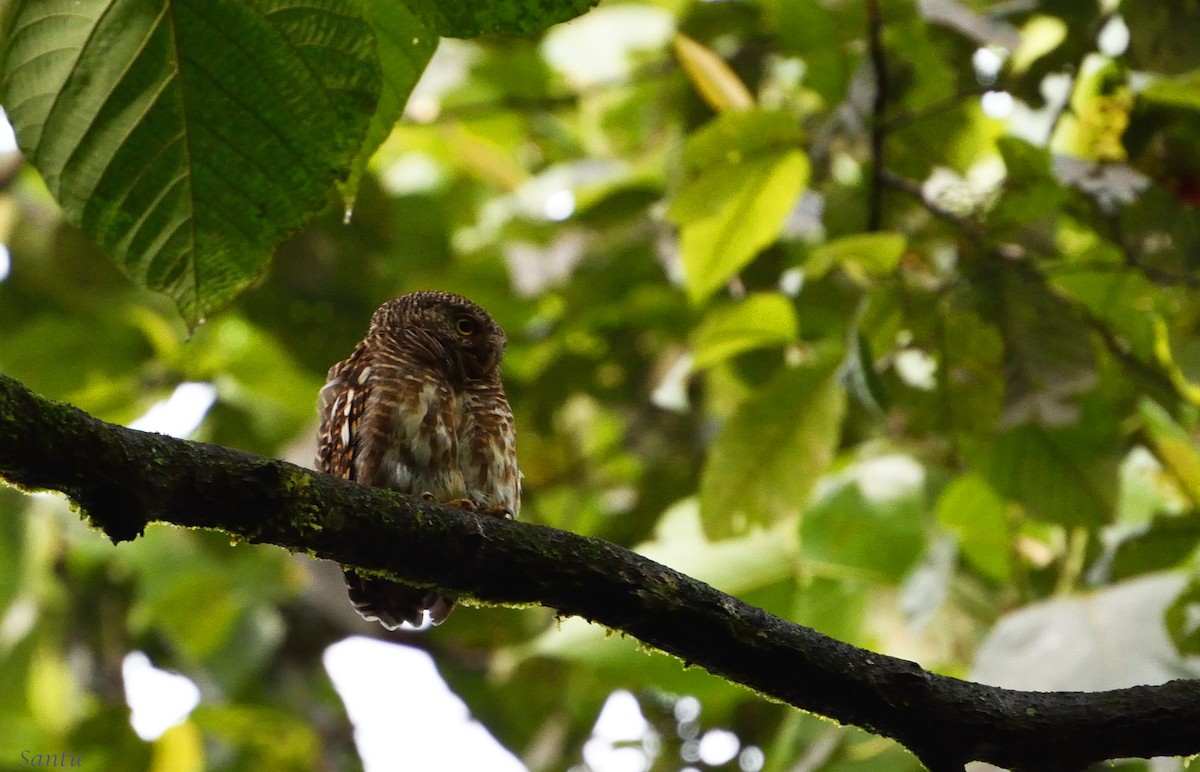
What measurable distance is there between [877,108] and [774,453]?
1.11m

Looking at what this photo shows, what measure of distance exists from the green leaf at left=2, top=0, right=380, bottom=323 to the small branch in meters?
2.48

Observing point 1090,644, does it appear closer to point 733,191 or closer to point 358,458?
point 733,191

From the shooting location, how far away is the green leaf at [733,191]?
3758mm

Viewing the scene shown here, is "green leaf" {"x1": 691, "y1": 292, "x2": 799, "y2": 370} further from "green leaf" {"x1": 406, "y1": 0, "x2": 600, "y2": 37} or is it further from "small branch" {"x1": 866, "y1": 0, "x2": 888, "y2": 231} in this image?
"green leaf" {"x1": 406, "y1": 0, "x2": 600, "y2": 37}

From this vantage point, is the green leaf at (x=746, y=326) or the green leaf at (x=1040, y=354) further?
the green leaf at (x=746, y=326)

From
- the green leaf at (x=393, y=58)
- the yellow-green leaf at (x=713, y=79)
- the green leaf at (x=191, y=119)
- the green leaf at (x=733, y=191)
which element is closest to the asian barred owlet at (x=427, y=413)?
the green leaf at (x=733, y=191)

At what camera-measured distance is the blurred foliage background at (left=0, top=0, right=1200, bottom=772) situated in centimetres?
381

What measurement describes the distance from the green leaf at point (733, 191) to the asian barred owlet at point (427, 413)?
0.86 meters

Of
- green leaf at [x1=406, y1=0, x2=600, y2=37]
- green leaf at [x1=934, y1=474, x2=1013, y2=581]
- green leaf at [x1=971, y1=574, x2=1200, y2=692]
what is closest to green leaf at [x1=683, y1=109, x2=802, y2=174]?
green leaf at [x1=934, y1=474, x2=1013, y2=581]

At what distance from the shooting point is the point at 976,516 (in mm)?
4477

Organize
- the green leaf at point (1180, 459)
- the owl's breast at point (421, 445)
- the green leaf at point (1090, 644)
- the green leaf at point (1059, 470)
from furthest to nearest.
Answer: the green leaf at point (1180, 459) → the green leaf at point (1059, 470) → the green leaf at point (1090, 644) → the owl's breast at point (421, 445)

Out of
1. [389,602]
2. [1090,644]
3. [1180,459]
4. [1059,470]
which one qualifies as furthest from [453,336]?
[1180,459]

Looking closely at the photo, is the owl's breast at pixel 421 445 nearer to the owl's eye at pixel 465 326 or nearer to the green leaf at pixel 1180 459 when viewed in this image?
the owl's eye at pixel 465 326

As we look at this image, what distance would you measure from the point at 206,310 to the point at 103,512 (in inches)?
11.4
